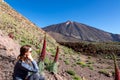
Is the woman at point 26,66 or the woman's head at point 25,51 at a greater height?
the woman's head at point 25,51

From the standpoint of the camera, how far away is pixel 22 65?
7.05 meters

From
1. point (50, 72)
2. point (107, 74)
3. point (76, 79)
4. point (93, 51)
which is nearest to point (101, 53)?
point (93, 51)

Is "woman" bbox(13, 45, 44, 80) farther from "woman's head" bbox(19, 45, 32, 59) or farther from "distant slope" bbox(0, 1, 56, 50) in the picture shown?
"distant slope" bbox(0, 1, 56, 50)

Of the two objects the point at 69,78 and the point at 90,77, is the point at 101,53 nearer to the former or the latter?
the point at 90,77

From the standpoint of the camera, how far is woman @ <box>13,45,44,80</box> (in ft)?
23.0

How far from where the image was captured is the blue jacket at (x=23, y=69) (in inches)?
278

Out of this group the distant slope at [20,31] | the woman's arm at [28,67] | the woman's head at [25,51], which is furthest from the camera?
the distant slope at [20,31]

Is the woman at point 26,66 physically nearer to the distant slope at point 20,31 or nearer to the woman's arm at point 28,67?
the woman's arm at point 28,67

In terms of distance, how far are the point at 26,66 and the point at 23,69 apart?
0.15 metres

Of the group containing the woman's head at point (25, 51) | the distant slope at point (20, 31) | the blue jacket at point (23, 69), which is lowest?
the blue jacket at point (23, 69)

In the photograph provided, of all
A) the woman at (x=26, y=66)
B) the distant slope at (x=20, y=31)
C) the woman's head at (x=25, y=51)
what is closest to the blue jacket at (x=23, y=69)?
the woman at (x=26, y=66)

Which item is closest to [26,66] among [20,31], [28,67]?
[28,67]

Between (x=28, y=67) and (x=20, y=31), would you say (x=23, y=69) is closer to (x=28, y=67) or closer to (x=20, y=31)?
(x=28, y=67)

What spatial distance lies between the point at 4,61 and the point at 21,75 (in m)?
5.69
